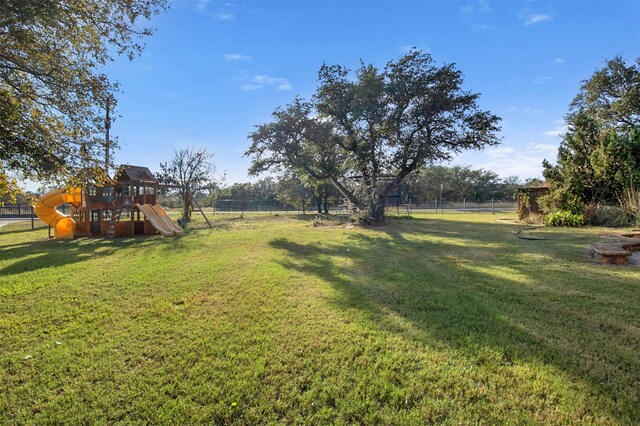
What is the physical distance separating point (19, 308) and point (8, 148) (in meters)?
2.55

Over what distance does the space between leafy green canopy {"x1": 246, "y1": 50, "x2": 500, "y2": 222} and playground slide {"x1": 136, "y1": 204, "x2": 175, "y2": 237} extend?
5656 millimetres

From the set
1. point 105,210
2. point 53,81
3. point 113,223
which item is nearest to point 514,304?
point 53,81

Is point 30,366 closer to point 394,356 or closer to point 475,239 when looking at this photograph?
point 394,356

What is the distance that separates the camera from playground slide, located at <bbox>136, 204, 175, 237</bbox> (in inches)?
465

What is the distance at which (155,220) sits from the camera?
12.2 m

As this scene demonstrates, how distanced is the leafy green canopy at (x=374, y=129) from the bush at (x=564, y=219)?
406cm

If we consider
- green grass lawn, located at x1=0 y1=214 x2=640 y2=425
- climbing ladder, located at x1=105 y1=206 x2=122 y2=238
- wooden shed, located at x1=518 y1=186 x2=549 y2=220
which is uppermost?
wooden shed, located at x1=518 y1=186 x2=549 y2=220

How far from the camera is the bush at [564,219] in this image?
1134 cm

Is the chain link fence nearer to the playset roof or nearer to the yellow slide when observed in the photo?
the yellow slide

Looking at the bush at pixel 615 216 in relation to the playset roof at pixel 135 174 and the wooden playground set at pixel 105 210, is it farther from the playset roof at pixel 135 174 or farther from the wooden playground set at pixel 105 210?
the playset roof at pixel 135 174

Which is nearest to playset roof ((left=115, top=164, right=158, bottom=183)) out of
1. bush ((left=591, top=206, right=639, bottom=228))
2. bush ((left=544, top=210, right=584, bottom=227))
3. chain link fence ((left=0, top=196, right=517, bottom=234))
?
chain link fence ((left=0, top=196, right=517, bottom=234))

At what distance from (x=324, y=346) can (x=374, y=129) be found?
12.9m

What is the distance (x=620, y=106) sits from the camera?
18609 mm

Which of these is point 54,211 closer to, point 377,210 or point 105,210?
point 105,210
